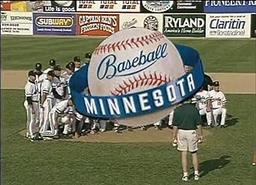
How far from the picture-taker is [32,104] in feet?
Answer: 48.5

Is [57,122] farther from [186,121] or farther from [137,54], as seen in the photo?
[186,121]

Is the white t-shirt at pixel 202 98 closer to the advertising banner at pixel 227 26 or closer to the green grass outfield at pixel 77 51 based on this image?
the green grass outfield at pixel 77 51

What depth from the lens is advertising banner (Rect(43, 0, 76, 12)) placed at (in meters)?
56.4

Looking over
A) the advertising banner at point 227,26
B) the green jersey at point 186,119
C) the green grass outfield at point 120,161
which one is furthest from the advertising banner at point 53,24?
the green jersey at point 186,119

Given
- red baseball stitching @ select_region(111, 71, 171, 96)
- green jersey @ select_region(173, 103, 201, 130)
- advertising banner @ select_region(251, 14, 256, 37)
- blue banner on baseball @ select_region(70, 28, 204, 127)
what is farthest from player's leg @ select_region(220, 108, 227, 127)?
advertising banner @ select_region(251, 14, 256, 37)

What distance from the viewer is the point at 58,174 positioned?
40.0ft

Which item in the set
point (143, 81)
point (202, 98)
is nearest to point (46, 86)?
point (143, 81)

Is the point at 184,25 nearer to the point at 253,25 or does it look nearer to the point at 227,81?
the point at 253,25

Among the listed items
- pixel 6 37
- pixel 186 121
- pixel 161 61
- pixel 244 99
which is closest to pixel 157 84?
pixel 161 61

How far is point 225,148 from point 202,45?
2520 centimetres

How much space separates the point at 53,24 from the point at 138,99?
3432 centimetres

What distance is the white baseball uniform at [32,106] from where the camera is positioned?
14586mm

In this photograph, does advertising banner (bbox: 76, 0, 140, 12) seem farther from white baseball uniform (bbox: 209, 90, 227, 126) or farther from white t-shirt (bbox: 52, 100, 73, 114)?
white t-shirt (bbox: 52, 100, 73, 114)

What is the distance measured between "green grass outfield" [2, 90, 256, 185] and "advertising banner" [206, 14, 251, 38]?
27284 millimetres
